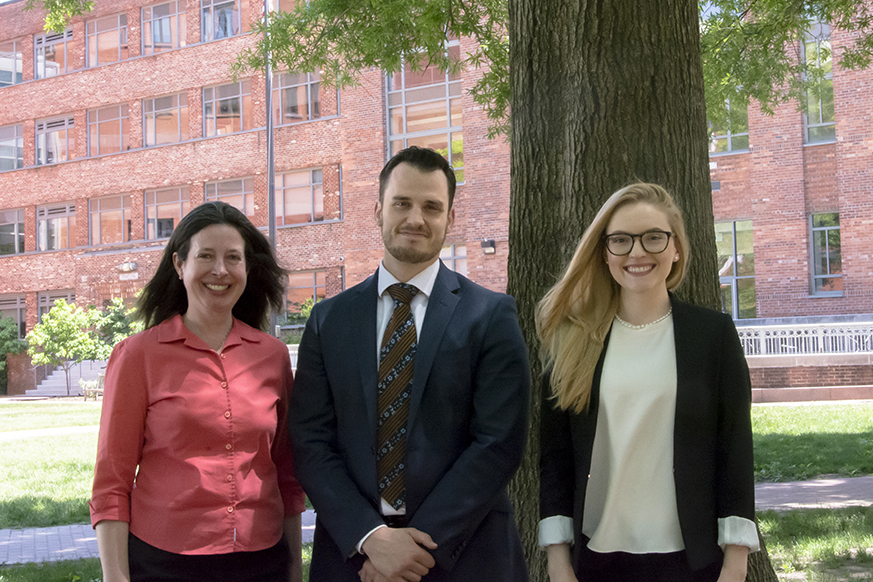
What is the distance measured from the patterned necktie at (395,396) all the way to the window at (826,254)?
23073mm

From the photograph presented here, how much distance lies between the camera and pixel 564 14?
4.22 meters

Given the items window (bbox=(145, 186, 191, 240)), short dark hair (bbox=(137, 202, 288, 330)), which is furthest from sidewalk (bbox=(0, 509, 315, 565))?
window (bbox=(145, 186, 191, 240))

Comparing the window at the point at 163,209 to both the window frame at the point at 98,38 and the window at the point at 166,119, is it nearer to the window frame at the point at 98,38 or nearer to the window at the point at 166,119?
the window at the point at 166,119

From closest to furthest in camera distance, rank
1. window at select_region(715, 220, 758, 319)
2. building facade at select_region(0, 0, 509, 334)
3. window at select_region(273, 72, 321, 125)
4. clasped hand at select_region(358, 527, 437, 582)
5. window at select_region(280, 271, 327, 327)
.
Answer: clasped hand at select_region(358, 527, 437, 582) < window at select_region(715, 220, 758, 319) < building facade at select_region(0, 0, 509, 334) < window at select_region(280, 271, 327, 327) < window at select_region(273, 72, 321, 125)

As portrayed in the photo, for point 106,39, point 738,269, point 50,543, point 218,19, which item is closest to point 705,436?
point 50,543

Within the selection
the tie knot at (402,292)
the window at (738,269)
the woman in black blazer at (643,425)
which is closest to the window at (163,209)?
the window at (738,269)

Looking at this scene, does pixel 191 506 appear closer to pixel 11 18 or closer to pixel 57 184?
pixel 57 184

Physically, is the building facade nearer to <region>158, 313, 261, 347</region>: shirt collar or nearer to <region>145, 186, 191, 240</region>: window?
<region>145, 186, 191, 240</region>: window

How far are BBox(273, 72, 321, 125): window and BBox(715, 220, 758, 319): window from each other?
14642mm

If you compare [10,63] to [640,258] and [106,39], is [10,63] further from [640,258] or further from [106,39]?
[640,258]

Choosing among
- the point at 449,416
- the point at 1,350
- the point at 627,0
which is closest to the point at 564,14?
the point at 627,0

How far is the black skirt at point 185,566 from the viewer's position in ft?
9.31

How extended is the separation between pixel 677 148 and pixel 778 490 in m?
6.23

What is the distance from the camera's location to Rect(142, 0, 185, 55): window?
111 feet
